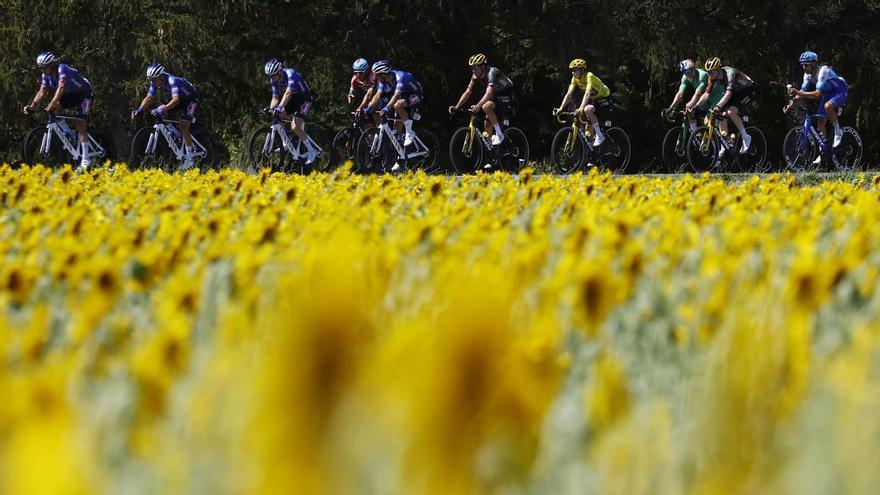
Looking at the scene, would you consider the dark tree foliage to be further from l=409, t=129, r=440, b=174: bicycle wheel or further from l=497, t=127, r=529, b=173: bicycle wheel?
l=497, t=127, r=529, b=173: bicycle wheel

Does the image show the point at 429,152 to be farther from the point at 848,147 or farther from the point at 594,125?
the point at 848,147

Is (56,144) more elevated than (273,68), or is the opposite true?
(273,68)

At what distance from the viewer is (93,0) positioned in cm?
2527

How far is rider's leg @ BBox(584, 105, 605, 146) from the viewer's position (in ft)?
55.5

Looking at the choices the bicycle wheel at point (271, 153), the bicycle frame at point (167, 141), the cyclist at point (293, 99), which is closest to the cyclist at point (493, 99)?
the cyclist at point (293, 99)

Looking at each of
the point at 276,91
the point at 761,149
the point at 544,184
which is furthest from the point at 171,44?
the point at 544,184

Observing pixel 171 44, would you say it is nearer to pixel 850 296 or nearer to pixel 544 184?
pixel 544 184

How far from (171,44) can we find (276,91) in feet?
25.5

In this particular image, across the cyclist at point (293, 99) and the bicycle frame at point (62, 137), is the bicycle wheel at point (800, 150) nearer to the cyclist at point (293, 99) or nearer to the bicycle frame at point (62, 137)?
the cyclist at point (293, 99)

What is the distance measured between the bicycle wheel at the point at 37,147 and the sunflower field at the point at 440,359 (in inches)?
467

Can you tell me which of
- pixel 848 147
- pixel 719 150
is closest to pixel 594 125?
pixel 719 150

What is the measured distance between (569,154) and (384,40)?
7.67 metres

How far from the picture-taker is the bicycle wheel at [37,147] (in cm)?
1717

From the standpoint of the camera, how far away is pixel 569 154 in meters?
17.1
